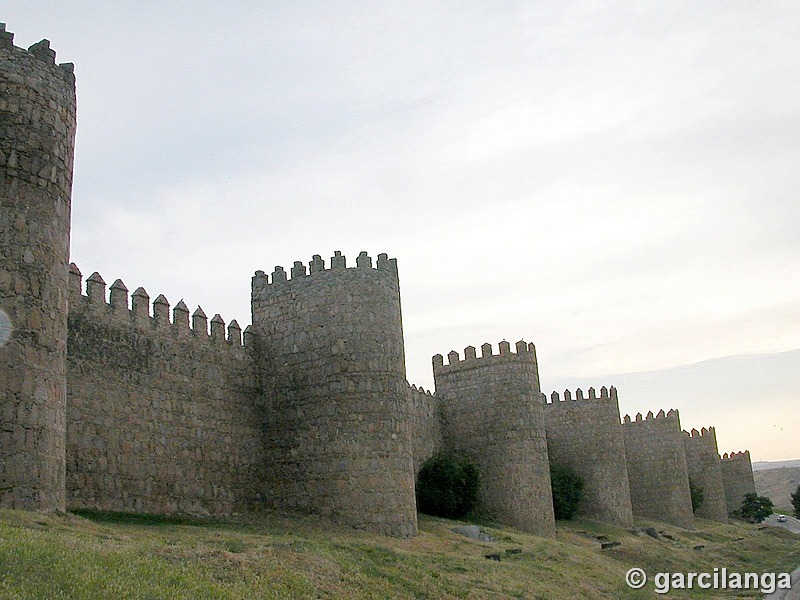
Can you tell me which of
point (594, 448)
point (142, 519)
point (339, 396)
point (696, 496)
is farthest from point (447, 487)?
point (696, 496)

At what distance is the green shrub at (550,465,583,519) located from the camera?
2933cm

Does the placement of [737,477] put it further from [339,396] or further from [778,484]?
[778,484]

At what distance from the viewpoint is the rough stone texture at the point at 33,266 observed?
1122 centimetres

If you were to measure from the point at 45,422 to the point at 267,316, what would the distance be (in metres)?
8.79

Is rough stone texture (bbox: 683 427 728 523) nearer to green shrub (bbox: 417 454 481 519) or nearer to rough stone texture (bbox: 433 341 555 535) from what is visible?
rough stone texture (bbox: 433 341 555 535)

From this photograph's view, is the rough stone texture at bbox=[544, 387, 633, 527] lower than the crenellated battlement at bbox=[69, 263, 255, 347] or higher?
lower

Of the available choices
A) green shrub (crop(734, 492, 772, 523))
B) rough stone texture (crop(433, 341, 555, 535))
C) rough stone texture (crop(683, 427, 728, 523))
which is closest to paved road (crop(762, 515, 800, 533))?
green shrub (crop(734, 492, 772, 523))

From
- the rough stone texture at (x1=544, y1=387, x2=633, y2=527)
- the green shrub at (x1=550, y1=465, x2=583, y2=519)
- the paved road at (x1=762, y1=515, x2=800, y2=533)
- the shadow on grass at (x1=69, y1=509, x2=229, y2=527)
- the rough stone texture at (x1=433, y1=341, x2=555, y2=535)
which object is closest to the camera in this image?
the shadow on grass at (x1=69, y1=509, x2=229, y2=527)

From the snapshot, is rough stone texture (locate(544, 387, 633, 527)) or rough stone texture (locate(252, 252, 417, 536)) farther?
rough stone texture (locate(544, 387, 633, 527))

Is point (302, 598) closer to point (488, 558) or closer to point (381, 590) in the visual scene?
point (381, 590)

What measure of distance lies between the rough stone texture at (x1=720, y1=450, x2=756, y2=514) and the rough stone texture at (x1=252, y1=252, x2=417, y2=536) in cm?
3576

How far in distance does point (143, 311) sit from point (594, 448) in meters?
19.5

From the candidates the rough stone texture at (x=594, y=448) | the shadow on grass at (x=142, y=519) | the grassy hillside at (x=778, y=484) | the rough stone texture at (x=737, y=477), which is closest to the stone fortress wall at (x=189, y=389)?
the shadow on grass at (x=142, y=519)

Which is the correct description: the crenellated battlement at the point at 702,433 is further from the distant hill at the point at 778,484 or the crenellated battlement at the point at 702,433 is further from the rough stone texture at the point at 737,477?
the distant hill at the point at 778,484
